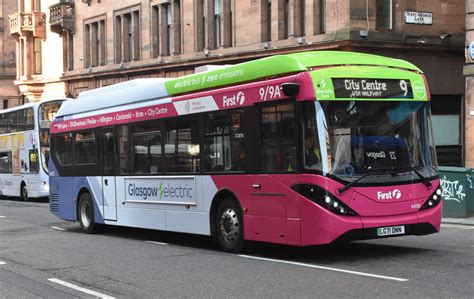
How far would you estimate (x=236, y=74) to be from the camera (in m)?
11.4

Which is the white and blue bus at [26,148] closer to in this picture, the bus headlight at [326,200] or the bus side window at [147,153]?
the bus side window at [147,153]

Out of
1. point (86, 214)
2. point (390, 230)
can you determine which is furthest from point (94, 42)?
point (390, 230)

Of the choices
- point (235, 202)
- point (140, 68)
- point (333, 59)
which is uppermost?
point (140, 68)

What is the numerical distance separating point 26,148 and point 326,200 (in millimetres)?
25647

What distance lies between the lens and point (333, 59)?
10.3 metres

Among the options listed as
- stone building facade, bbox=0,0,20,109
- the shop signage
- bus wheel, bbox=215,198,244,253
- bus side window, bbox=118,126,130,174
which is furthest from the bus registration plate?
stone building facade, bbox=0,0,20,109

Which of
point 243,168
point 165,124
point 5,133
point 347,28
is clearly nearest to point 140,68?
point 5,133

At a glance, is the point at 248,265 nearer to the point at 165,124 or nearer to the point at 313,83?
the point at 313,83

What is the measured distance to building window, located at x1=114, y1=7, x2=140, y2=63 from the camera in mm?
39375

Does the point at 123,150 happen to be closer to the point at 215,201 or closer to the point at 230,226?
the point at 215,201

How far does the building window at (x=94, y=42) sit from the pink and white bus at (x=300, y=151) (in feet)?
101

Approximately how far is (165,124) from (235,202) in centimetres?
259

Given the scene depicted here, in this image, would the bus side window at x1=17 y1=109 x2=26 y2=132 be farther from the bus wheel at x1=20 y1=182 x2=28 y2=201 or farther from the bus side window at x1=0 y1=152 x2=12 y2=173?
the bus wheel at x1=20 y1=182 x2=28 y2=201

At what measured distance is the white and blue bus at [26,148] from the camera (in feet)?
103
